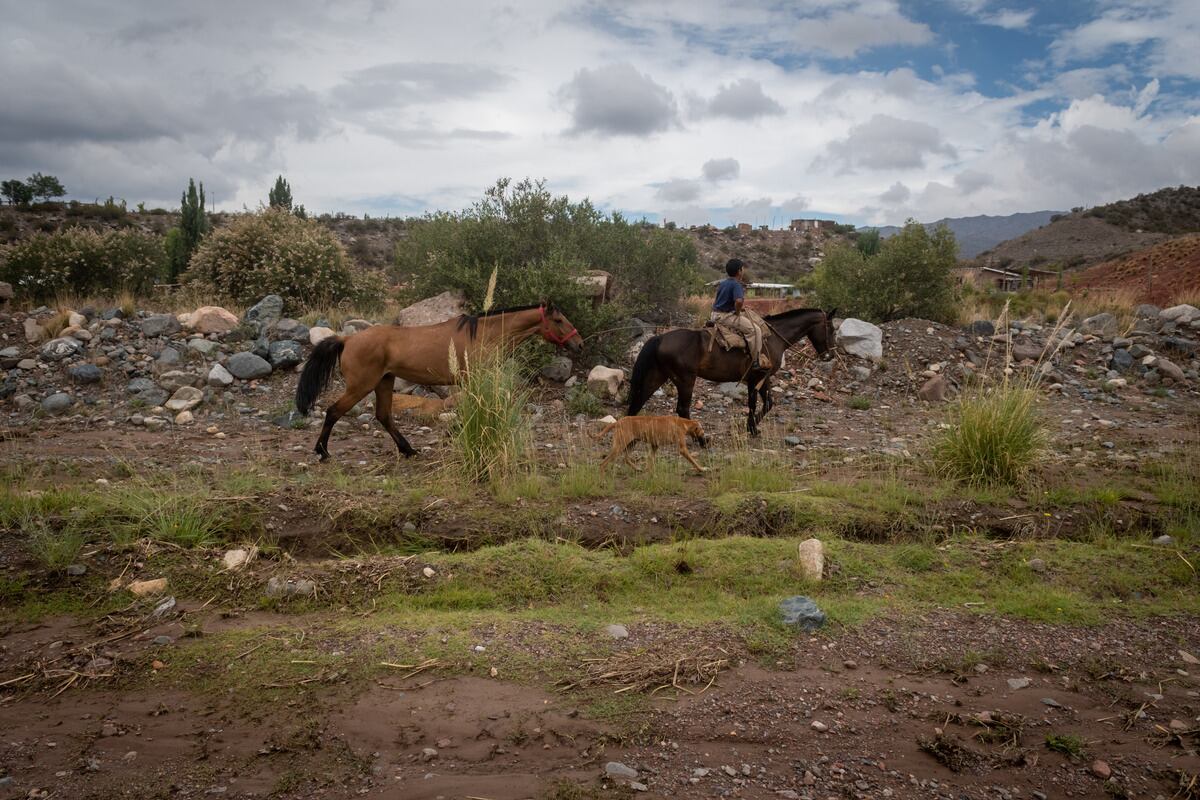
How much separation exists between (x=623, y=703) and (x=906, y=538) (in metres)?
3.55

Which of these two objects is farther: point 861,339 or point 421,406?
point 861,339

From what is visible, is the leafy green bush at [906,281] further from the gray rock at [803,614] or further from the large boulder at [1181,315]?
the gray rock at [803,614]

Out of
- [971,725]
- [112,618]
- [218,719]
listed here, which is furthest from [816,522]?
[112,618]

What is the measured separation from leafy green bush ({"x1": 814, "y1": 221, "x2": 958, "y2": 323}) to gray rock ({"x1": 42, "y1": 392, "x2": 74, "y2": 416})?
49.2ft

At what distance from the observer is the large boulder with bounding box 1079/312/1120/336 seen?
54.4ft

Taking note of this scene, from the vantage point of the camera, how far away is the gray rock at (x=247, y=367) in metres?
12.5

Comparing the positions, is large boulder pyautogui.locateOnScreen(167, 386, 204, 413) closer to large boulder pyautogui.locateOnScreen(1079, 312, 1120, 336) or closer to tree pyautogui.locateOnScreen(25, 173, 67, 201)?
large boulder pyautogui.locateOnScreen(1079, 312, 1120, 336)

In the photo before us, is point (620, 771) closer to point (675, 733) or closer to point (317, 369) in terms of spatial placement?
point (675, 733)

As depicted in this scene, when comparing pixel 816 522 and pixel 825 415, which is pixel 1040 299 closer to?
pixel 825 415

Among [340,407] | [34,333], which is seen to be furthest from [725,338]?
[34,333]

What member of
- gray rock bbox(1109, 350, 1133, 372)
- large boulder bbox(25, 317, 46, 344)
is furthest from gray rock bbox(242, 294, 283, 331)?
gray rock bbox(1109, 350, 1133, 372)

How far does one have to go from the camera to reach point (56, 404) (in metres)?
11.2

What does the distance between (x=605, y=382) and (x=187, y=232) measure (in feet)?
74.7

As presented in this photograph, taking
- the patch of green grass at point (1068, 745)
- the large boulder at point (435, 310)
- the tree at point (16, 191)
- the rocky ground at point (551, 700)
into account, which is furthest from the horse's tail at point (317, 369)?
the tree at point (16, 191)
